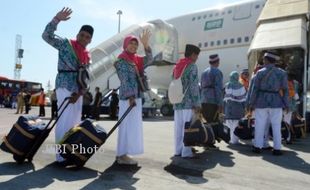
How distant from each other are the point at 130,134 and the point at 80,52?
50.4 inches

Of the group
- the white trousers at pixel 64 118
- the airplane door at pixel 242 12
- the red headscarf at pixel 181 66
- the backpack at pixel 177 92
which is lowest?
the white trousers at pixel 64 118

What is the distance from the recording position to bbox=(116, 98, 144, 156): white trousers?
5.16 meters

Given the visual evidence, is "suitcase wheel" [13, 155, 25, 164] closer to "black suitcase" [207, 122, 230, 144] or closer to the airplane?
"black suitcase" [207, 122, 230, 144]

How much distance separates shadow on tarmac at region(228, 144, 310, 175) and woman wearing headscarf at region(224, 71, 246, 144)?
760mm

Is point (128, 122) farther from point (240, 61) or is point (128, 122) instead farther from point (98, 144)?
point (240, 61)

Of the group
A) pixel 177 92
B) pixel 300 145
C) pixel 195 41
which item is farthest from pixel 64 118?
pixel 195 41

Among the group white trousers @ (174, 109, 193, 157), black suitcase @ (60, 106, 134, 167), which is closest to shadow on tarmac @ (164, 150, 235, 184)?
white trousers @ (174, 109, 193, 157)

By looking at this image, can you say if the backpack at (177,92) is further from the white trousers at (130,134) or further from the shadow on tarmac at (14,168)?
the shadow on tarmac at (14,168)

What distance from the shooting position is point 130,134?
5.16 m

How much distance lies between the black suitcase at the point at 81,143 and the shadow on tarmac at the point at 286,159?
8.55ft

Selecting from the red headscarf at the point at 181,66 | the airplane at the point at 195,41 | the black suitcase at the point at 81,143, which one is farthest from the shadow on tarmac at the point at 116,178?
the airplane at the point at 195,41

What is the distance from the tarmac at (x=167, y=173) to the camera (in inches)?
160

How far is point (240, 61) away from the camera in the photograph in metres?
20.7

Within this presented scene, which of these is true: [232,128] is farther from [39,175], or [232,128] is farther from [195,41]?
[195,41]
